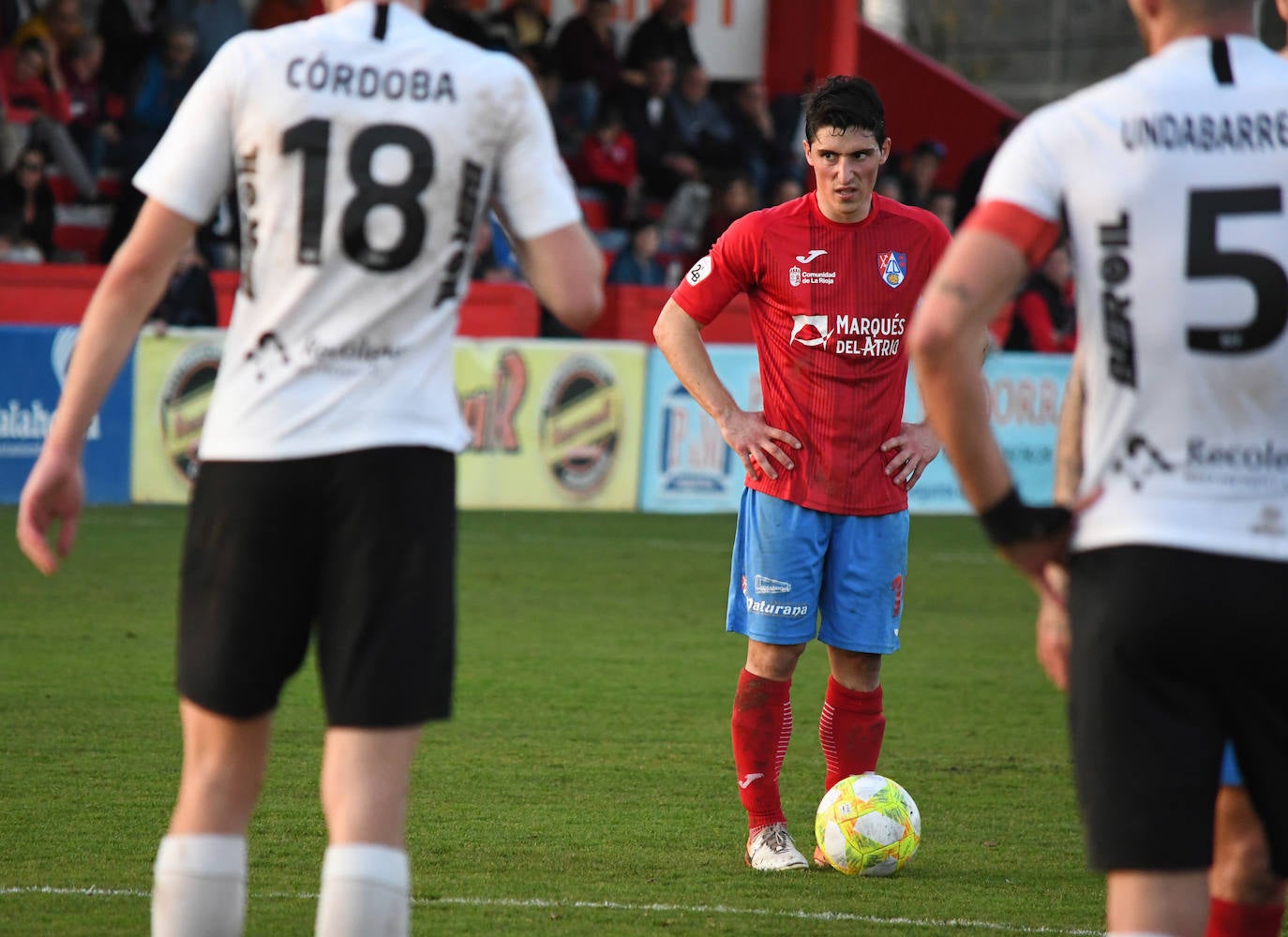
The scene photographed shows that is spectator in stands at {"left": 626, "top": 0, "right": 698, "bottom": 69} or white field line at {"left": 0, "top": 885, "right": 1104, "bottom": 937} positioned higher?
spectator in stands at {"left": 626, "top": 0, "right": 698, "bottom": 69}

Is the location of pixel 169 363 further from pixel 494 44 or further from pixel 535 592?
pixel 494 44

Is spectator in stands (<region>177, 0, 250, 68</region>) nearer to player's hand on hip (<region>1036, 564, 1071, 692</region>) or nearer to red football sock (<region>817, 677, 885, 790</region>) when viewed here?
→ red football sock (<region>817, 677, 885, 790</region>)

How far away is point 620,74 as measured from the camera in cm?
1966

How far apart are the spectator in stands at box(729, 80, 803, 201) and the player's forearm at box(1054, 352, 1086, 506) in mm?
16954

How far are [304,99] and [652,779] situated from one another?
3.91m

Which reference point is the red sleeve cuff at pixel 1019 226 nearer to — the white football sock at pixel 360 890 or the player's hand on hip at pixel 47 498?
the white football sock at pixel 360 890

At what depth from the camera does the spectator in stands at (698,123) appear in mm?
19766

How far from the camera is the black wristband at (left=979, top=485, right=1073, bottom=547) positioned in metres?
2.76

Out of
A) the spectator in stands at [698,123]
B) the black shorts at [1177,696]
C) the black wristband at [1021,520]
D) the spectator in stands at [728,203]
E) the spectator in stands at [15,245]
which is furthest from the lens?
the spectator in stands at [698,123]

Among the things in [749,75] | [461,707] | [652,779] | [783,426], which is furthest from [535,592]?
[749,75]

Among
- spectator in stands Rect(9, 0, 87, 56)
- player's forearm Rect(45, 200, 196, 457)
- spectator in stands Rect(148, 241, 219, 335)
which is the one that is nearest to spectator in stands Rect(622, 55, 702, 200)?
spectator in stands Rect(9, 0, 87, 56)

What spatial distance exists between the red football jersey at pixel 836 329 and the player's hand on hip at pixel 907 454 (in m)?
0.03

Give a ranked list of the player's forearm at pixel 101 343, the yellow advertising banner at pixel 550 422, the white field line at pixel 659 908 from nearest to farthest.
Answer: the player's forearm at pixel 101 343
the white field line at pixel 659 908
the yellow advertising banner at pixel 550 422

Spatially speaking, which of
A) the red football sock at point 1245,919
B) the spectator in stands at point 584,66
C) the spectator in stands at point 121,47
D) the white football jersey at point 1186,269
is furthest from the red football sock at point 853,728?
the spectator in stands at point 584,66
